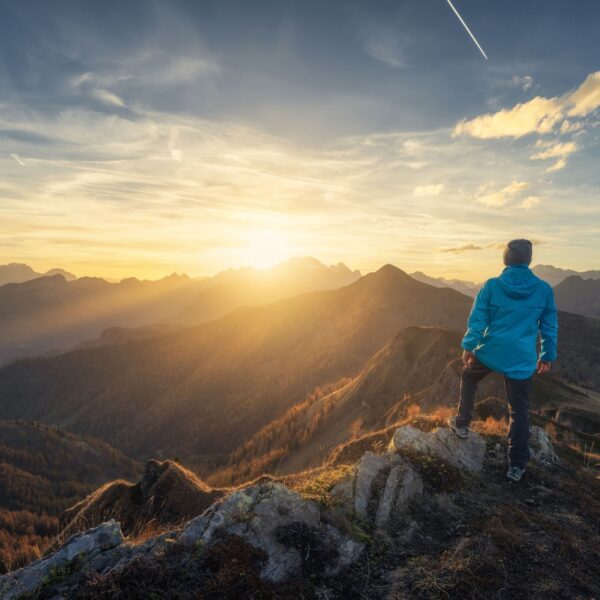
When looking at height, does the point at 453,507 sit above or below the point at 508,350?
below

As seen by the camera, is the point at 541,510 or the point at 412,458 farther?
the point at 412,458

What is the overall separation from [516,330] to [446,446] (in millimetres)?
3415

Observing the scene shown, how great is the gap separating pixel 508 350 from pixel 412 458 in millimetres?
3161

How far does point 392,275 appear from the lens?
197 m

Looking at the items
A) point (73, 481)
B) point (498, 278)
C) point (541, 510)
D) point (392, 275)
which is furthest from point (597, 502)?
point (392, 275)

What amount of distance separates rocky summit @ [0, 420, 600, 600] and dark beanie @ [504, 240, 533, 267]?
479cm

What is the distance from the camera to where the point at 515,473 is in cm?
817

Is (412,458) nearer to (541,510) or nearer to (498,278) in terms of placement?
(541,510)

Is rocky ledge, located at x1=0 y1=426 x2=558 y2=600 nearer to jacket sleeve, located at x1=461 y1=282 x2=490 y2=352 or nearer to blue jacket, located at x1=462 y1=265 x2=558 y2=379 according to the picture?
blue jacket, located at x1=462 y1=265 x2=558 y2=379

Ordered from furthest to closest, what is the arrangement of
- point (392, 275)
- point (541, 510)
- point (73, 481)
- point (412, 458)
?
point (392, 275) < point (73, 481) < point (412, 458) < point (541, 510)

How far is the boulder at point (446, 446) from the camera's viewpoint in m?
8.71

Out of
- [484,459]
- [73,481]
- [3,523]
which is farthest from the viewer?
[73,481]

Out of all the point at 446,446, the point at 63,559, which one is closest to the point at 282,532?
the point at 63,559

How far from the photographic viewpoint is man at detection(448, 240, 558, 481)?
7750 mm
